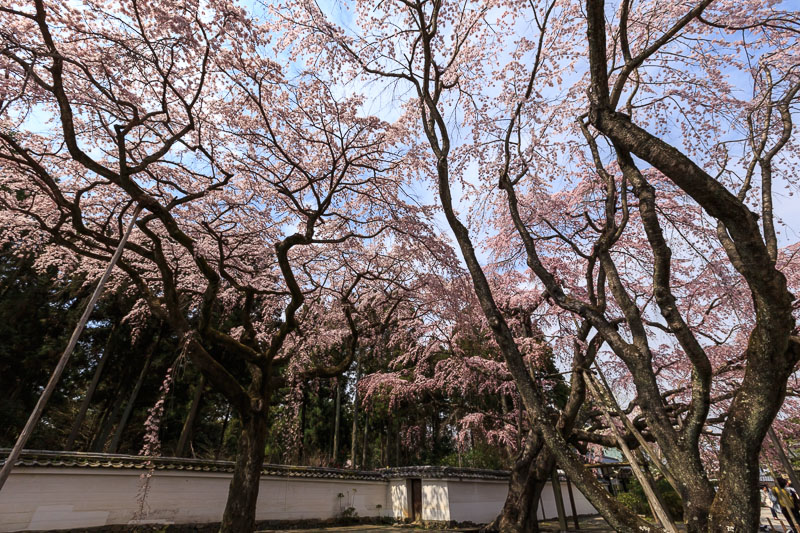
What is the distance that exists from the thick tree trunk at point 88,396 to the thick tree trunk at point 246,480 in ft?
33.8

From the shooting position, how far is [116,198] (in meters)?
7.82

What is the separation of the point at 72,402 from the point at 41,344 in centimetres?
472

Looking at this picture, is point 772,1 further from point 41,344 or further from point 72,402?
point 72,402

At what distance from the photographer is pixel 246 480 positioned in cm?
620

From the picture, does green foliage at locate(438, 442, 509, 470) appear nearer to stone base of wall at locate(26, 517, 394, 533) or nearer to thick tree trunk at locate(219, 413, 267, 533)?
stone base of wall at locate(26, 517, 394, 533)

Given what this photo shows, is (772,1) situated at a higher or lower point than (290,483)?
higher

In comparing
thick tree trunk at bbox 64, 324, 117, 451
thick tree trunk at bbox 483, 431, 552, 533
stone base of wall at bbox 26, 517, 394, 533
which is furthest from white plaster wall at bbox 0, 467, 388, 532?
thick tree trunk at bbox 64, 324, 117, 451

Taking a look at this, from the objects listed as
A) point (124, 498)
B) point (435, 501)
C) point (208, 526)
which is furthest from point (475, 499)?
point (124, 498)

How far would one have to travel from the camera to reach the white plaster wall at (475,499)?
12883mm

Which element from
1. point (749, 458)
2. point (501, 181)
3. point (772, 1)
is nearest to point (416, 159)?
point (501, 181)

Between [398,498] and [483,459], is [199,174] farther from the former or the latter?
[483,459]

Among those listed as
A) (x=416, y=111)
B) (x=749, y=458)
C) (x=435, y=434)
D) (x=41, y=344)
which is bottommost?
(x=749, y=458)

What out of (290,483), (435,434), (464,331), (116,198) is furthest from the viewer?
(435,434)

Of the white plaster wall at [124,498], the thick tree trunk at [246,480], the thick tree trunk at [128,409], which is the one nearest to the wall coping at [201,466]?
the white plaster wall at [124,498]
